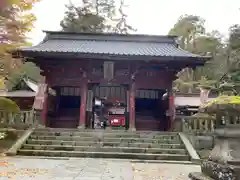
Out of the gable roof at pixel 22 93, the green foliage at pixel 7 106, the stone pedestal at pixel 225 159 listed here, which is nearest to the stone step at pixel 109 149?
the green foliage at pixel 7 106

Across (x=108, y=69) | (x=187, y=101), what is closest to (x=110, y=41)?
(x=108, y=69)

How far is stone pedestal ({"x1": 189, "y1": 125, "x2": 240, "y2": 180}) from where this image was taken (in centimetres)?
461

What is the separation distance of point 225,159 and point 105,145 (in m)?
6.58

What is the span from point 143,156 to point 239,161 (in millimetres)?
5267

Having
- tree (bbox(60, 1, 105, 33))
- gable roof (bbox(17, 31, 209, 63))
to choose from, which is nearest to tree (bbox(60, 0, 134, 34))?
tree (bbox(60, 1, 105, 33))

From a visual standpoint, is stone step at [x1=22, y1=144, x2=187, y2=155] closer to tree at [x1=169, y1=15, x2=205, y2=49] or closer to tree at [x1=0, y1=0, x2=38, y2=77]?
tree at [x1=0, y1=0, x2=38, y2=77]

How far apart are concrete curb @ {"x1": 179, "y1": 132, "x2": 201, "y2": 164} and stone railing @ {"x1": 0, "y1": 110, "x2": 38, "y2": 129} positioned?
24.0ft

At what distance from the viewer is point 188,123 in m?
12.2

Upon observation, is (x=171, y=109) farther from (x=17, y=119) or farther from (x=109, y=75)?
(x=17, y=119)

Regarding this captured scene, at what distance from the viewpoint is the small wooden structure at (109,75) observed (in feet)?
43.8

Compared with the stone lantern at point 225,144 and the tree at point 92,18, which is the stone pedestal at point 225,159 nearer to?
the stone lantern at point 225,144

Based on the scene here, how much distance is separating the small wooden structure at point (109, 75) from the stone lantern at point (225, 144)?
8084mm

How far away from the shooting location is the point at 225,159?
15.7 ft

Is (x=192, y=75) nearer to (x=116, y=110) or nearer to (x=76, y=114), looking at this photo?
(x=116, y=110)
